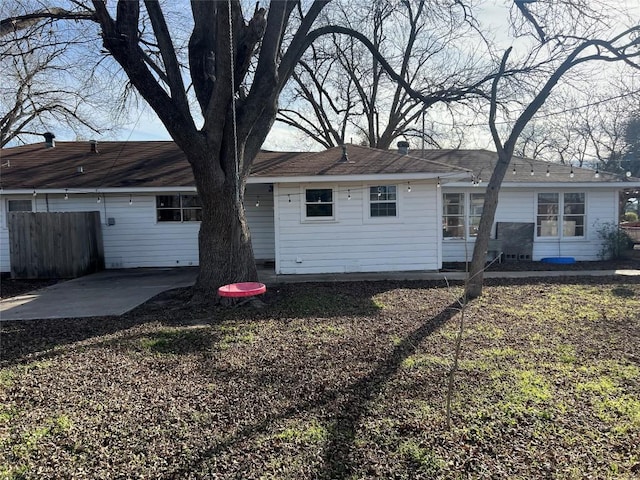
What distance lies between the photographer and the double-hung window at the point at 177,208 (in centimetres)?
1260

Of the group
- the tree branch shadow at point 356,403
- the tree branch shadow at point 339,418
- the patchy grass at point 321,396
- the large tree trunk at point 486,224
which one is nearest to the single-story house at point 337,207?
the large tree trunk at point 486,224

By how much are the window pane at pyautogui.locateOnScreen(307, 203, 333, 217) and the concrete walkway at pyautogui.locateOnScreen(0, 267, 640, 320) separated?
1.56 m

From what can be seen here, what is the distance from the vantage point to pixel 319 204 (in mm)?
10539

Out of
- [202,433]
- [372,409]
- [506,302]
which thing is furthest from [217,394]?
[506,302]

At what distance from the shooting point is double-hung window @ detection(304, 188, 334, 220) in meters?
10.5

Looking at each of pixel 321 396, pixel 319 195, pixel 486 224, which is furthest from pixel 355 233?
pixel 321 396

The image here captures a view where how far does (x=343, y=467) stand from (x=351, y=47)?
67.1 feet

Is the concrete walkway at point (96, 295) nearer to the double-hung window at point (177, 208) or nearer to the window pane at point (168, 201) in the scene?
the double-hung window at point (177, 208)

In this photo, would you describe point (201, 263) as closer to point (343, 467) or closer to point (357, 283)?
point (357, 283)

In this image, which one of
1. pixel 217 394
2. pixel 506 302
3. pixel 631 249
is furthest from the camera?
pixel 631 249

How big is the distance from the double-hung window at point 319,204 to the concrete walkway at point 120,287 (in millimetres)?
1534

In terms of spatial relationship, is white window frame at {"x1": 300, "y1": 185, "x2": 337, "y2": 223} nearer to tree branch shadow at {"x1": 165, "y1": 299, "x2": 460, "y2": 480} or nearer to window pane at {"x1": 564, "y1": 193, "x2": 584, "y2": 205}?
tree branch shadow at {"x1": 165, "y1": 299, "x2": 460, "y2": 480}

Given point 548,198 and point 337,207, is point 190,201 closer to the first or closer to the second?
point 337,207

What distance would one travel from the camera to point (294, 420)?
10.8 ft
